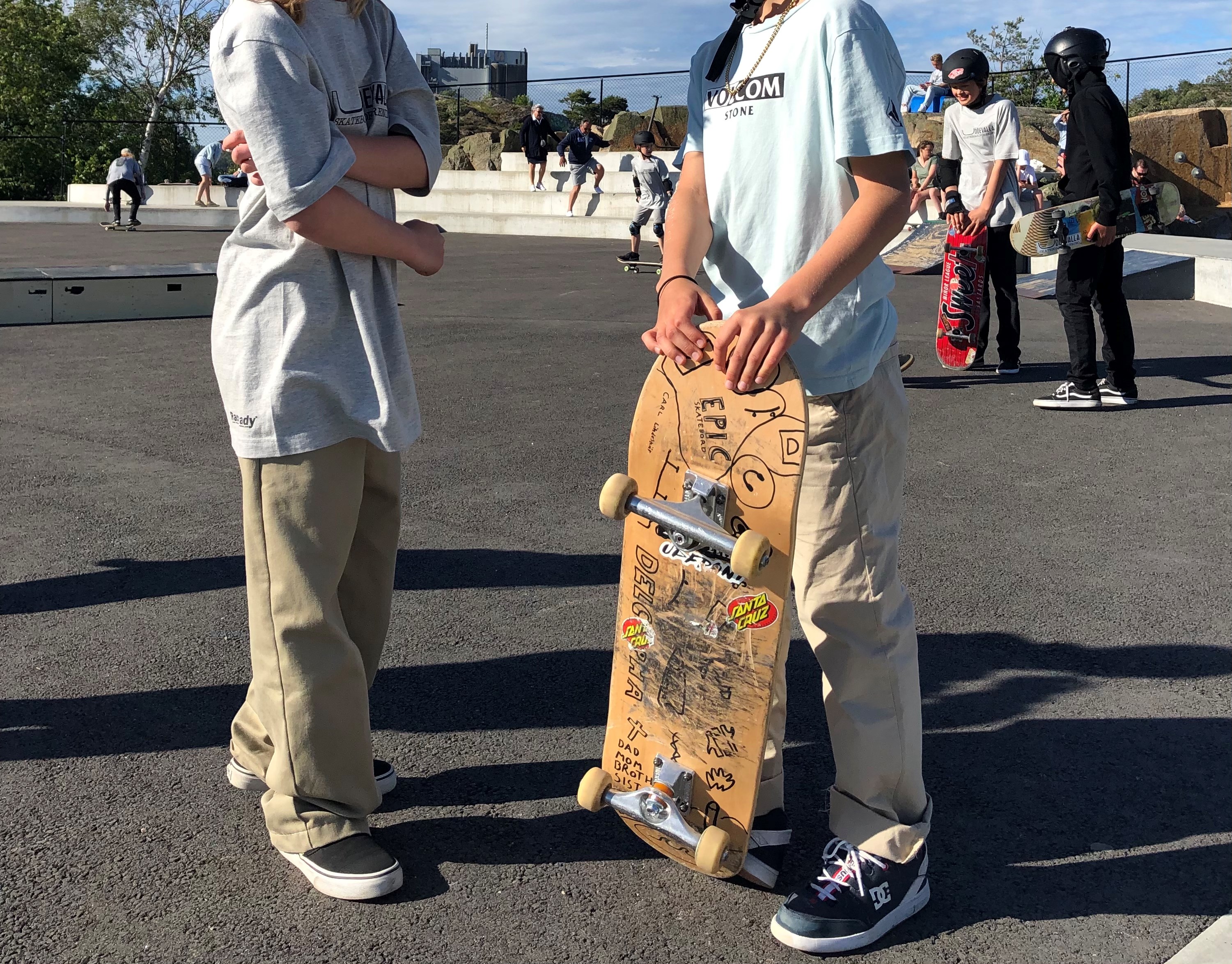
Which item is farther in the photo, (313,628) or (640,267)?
(640,267)

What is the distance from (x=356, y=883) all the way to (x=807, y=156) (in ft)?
5.88

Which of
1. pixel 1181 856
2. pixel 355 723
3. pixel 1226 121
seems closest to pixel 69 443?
pixel 355 723

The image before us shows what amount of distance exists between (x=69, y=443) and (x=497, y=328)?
17.0 feet

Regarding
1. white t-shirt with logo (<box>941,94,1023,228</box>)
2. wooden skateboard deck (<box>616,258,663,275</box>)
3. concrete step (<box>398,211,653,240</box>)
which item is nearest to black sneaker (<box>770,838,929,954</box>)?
white t-shirt with logo (<box>941,94,1023,228</box>)

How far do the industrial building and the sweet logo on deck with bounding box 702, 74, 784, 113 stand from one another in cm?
5567

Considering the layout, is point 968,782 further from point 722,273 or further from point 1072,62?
point 1072,62

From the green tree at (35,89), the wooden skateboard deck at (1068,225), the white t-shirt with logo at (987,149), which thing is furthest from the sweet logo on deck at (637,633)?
the green tree at (35,89)

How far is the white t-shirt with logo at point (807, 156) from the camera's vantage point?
2051 millimetres

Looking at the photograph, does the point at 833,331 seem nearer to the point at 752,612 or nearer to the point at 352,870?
the point at 752,612

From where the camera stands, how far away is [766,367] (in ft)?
6.83

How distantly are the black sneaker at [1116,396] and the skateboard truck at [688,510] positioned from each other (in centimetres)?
579

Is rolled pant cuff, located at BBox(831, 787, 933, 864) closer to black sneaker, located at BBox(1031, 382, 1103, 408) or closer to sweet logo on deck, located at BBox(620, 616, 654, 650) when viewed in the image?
sweet logo on deck, located at BBox(620, 616, 654, 650)

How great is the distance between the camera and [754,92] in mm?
2189

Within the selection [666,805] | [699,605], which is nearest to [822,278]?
[699,605]
